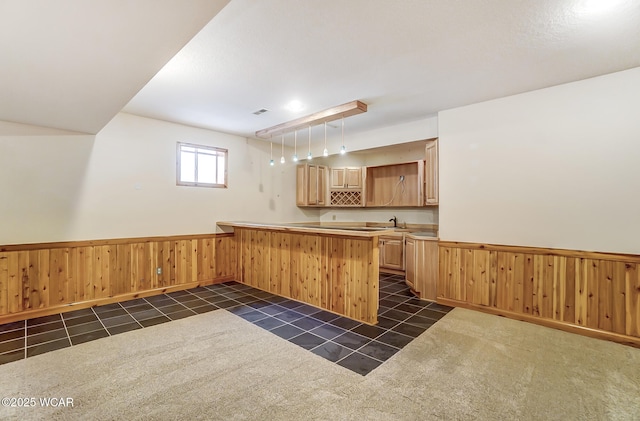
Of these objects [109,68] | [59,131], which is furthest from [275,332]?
[59,131]

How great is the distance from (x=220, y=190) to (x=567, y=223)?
5290 mm

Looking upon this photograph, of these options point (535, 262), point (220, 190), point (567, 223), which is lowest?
point (535, 262)

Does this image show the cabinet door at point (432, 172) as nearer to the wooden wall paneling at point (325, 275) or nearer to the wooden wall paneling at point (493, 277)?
the wooden wall paneling at point (493, 277)

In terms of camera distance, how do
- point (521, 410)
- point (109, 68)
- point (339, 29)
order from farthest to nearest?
point (339, 29) → point (109, 68) → point (521, 410)

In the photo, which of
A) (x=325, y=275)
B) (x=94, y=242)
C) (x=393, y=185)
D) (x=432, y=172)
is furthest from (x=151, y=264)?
(x=393, y=185)

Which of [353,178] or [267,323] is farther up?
[353,178]

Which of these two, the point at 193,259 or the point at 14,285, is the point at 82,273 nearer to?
the point at 14,285

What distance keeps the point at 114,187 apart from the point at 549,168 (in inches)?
232

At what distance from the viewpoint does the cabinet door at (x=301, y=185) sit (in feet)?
21.9

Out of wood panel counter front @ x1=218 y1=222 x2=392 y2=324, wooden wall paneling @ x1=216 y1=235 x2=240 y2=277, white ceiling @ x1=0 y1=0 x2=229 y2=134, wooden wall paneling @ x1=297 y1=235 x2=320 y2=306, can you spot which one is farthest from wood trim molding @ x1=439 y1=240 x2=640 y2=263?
white ceiling @ x1=0 y1=0 x2=229 y2=134

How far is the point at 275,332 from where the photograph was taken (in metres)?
3.18

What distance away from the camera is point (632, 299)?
9.72ft

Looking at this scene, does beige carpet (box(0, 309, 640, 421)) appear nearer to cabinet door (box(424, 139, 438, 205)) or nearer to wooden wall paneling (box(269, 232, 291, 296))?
wooden wall paneling (box(269, 232, 291, 296))

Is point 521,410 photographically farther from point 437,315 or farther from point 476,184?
point 476,184
